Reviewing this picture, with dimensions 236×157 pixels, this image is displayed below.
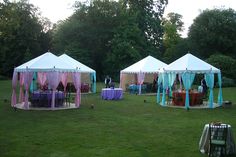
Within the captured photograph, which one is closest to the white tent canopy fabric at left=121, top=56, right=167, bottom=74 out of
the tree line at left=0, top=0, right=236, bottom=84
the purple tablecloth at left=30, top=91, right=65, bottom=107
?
the purple tablecloth at left=30, top=91, right=65, bottom=107

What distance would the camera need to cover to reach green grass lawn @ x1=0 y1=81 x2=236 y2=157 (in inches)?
376

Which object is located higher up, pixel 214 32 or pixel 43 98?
pixel 214 32

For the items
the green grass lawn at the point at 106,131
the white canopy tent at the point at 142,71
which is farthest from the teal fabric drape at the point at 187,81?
the white canopy tent at the point at 142,71

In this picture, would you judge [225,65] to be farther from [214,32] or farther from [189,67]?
[189,67]

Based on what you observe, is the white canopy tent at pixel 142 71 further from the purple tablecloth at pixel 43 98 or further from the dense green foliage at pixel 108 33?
the dense green foliage at pixel 108 33

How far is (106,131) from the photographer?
1236cm

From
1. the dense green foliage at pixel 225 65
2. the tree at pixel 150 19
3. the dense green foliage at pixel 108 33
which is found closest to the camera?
the dense green foliage at pixel 225 65

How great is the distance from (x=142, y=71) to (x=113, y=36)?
20.6 metres

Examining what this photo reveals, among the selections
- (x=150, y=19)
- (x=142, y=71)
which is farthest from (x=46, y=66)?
(x=150, y=19)

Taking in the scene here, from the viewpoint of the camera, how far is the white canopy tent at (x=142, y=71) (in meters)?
30.2

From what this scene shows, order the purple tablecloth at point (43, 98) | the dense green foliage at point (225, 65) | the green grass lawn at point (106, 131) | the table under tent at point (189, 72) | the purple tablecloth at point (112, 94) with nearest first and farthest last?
the green grass lawn at point (106, 131) → the purple tablecloth at point (43, 98) → the table under tent at point (189, 72) → the purple tablecloth at point (112, 94) → the dense green foliage at point (225, 65)

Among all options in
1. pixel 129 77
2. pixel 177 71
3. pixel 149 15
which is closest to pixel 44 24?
pixel 149 15

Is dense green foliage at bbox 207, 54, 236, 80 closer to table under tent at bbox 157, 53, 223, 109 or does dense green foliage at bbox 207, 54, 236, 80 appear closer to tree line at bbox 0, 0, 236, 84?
tree line at bbox 0, 0, 236, 84

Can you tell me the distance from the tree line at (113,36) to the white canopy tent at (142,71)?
1168 centimetres
